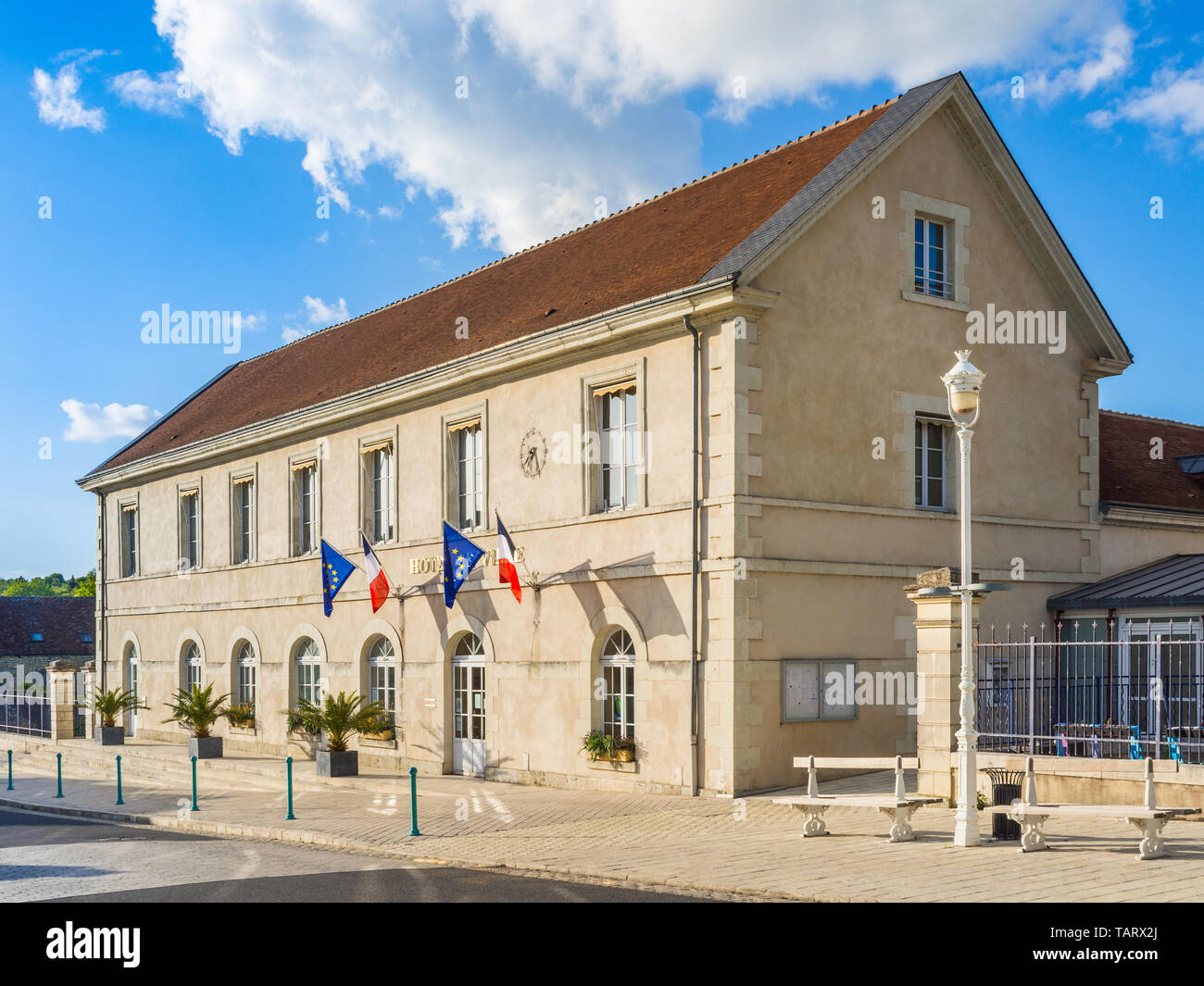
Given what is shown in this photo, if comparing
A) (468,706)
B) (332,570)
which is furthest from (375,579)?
Result: (468,706)

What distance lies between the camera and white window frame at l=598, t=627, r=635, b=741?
19.1m

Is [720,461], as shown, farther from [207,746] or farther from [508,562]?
[207,746]

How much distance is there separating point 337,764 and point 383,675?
227cm

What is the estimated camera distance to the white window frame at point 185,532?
31.7 meters

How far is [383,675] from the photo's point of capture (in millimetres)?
24688

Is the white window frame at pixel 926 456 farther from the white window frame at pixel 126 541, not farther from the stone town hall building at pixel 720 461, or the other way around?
the white window frame at pixel 126 541

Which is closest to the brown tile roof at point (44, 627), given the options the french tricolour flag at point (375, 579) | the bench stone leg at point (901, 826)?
the french tricolour flag at point (375, 579)

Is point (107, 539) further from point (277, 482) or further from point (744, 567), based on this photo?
point (744, 567)

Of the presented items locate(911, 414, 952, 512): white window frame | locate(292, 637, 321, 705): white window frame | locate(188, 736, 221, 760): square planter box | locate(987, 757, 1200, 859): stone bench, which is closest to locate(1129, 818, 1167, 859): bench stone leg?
locate(987, 757, 1200, 859): stone bench
